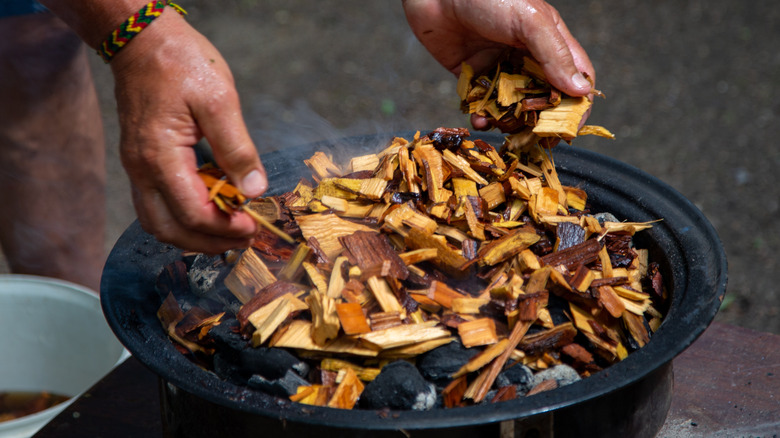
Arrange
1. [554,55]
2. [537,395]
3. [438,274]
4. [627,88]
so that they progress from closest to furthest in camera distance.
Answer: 1. [537,395]
2. [438,274]
3. [554,55]
4. [627,88]

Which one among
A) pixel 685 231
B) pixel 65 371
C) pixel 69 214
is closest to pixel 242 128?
pixel 685 231

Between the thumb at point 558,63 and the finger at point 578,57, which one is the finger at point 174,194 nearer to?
the thumb at point 558,63

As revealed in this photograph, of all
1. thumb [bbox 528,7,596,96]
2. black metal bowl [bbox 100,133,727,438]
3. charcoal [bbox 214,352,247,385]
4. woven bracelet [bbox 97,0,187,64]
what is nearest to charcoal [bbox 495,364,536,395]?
black metal bowl [bbox 100,133,727,438]

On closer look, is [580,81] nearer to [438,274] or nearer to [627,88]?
[438,274]

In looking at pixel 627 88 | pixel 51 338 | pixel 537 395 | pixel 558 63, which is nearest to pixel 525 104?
pixel 558 63

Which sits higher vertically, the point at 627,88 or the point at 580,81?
the point at 580,81

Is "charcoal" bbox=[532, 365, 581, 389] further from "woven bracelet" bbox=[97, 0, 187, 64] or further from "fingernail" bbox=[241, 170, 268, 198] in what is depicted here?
"woven bracelet" bbox=[97, 0, 187, 64]

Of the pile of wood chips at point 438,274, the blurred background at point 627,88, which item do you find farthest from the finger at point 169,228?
the blurred background at point 627,88
